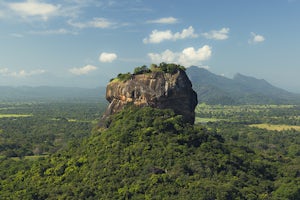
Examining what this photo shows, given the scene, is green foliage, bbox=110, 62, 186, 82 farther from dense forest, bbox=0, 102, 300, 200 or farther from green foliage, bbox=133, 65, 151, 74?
dense forest, bbox=0, 102, 300, 200

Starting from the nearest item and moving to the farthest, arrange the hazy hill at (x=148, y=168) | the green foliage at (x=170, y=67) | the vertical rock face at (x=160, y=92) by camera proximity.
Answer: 1. the hazy hill at (x=148, y=168)
2. the vertical rock face at (x=160, y=92)
3. the green foliage at (x=170, y=67)

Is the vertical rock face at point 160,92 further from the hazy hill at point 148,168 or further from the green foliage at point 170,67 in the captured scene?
the hazy hill at point 148,168

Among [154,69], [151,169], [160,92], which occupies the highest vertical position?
[154,69]

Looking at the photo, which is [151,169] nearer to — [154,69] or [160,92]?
[160,92]

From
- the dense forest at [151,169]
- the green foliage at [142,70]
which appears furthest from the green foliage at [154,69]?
the dense forest at [151,169]

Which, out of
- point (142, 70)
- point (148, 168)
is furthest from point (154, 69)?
point (148, 168)

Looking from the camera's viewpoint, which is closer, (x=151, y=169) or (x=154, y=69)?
(x=151, y=169)

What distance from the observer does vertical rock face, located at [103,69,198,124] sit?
213 ft

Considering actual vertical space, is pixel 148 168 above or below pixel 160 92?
below

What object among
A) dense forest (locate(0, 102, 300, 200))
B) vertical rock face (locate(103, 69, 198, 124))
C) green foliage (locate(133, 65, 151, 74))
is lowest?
dense forest (locate(0, 102, 300, 200))

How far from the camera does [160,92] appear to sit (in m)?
64.7

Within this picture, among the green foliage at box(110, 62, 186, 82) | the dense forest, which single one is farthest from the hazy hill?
the green foliage at box(110, 62, 186, 82)

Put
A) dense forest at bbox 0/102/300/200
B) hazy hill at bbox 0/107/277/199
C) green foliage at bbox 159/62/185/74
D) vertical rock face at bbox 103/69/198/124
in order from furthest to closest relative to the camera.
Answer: green foliage at bbox 159/62/185/74 < vertical rock face at bbox 103/69/198/124 < dense forest at bbox 0/102/300/200 < hazy hill at bbox 0/107/277/199

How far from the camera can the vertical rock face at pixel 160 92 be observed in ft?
213
